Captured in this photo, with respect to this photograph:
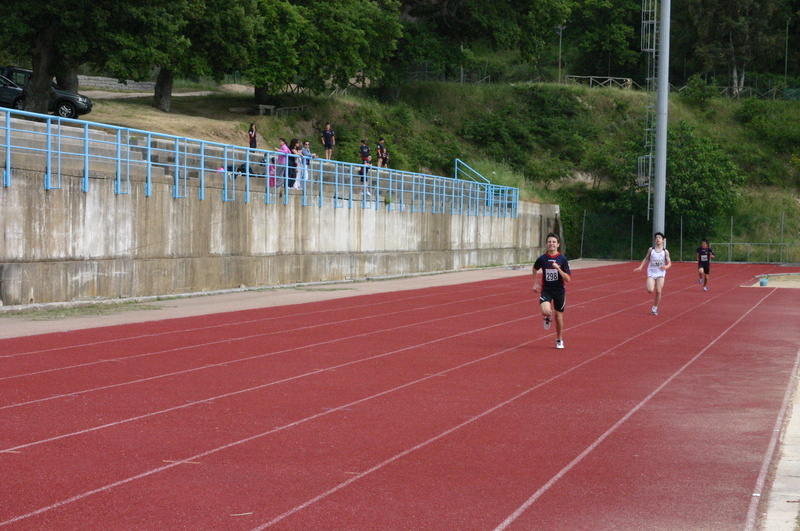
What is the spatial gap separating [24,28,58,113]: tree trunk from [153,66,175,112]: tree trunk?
11626 mm

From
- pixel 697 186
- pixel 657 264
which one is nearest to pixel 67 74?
pixel 657 264

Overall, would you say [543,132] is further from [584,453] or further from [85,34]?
[584,453]

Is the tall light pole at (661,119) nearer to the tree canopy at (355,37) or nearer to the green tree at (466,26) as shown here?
the tree canopy at (355,37)

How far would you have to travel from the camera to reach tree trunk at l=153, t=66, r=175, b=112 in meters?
47.5

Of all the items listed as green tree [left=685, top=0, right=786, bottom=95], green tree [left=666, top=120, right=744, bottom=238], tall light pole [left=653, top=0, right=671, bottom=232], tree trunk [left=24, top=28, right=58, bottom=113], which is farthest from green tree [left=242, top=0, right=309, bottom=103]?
green tree [left=685, top=0, right=786, bottom=95]

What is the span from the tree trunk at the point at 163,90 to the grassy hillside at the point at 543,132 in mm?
592

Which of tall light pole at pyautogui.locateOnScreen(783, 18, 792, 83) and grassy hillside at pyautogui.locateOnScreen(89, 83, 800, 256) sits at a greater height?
tall light pole at pyautogui.locateOnScreen(783, 18, 792, 83)

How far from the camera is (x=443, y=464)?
6.93 meters

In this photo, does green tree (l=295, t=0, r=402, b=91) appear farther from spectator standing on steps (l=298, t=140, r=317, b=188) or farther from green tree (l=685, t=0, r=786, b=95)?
green tree (l=685, t=0, r=786, b=95)

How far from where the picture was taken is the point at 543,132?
64.9 metres

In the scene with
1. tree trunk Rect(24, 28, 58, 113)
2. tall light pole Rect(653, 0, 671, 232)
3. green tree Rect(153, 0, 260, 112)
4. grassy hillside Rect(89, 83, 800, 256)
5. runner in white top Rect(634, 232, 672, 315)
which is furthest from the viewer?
grassy hillside Rect(89, 83, 800, 256)

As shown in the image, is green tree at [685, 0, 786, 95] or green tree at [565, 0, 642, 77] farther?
green tree at [565, 0, 642, 77]

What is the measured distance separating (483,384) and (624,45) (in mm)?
70769

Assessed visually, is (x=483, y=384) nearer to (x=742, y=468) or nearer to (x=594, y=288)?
(x=742, y=468)
